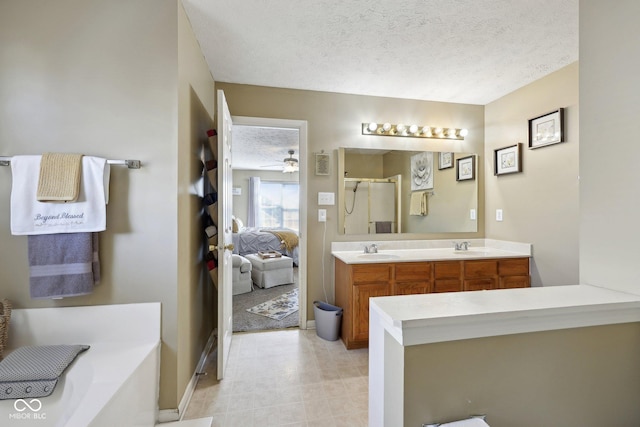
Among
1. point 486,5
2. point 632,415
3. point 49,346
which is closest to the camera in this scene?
point 632,415

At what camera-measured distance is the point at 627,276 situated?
39.9 inches

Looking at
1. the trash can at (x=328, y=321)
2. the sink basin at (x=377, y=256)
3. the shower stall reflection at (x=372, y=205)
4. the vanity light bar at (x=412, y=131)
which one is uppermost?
→ the vanity light bar at (x=412, y=131)

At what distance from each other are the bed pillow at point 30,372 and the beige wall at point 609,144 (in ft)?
7.87

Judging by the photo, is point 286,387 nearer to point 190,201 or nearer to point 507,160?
point 190,201

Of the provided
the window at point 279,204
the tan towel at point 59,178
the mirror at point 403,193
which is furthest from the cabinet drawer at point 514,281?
the window at point 279,204

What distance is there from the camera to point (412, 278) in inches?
95.7

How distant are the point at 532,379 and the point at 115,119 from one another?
225 cm

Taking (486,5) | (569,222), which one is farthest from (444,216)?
(486,5)

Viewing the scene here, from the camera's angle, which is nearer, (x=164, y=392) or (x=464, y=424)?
(x=464, y=424)

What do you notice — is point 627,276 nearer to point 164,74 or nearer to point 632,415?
point 632,415

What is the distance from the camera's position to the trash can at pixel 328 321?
251 centimetres

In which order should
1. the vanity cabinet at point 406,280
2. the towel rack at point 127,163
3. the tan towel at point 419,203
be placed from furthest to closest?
the tan towel at point 419,203 → the vanity cabinet at point 406,280 → the towel rack at point 127,163

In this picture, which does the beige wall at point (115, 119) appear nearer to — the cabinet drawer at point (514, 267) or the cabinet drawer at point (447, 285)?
the cabinet drawer at point (447, 285)

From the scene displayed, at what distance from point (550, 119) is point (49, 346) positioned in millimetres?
3892
